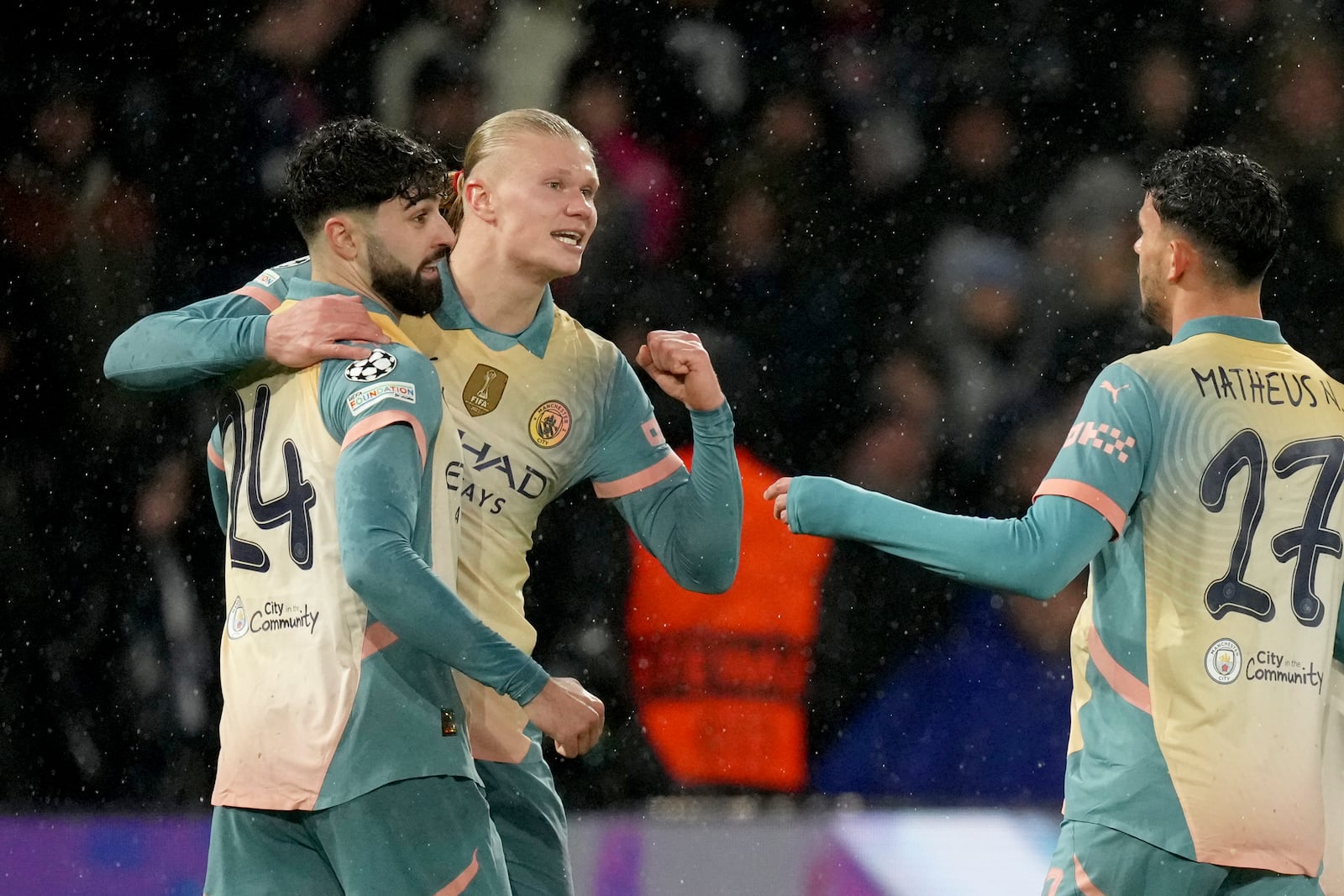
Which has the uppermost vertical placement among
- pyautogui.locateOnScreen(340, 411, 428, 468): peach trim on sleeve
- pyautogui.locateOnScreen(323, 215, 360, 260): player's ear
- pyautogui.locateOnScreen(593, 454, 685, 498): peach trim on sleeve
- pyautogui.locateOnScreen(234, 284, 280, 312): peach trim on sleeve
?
pyautogui.locateOnScreen(323, 215, 360, 260): player's ear

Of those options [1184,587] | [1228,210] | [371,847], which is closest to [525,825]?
[371,847]

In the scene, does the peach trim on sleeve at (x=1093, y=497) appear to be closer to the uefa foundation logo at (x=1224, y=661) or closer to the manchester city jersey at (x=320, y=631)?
the uefa foundation logo at (x=1224, y=661)

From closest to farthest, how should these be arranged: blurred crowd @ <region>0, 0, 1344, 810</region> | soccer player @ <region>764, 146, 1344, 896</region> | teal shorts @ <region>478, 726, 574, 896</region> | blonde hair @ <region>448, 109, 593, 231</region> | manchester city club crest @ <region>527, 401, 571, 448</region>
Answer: soccer player @ <region>764, 146, 1344, 896</region>, teal shorts @ <region>478, 726, 574, 896</region>, manchester city club crest @ <region>527, 401, 571, 448</region>, blonde hair @ <region>448, 109, 593, 231</region>, blurred crowd @ <region>0, 0, 1344, 810</region>

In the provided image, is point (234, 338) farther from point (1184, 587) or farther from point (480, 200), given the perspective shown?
point (1184, 587)

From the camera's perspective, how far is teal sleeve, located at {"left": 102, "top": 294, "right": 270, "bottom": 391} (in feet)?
6.42

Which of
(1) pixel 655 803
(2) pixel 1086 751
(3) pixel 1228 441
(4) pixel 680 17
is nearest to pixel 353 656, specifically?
(2) pixel 1086 751

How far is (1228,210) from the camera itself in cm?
203

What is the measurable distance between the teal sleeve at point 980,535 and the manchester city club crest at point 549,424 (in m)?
0.61

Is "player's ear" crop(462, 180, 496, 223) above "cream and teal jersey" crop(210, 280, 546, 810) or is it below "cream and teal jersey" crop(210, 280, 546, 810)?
above

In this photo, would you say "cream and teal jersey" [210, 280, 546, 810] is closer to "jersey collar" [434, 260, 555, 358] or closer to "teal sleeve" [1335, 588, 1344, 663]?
"jersey collar" [434, 260, 555, 358]

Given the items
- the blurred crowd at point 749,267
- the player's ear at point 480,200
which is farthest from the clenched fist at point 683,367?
the blurred crowd at point 749,267

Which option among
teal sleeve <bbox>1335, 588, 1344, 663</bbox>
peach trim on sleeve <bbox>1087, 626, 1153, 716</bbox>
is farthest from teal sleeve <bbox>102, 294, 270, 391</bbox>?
teal sleeve <bbox>1335, 588, 1344, 663</bbox>

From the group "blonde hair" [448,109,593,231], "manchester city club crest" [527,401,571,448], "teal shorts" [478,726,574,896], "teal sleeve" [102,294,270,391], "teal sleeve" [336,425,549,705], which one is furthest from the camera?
"blonde hair" [448,109,593,231]

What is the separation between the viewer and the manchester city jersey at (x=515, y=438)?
2.29 meters
